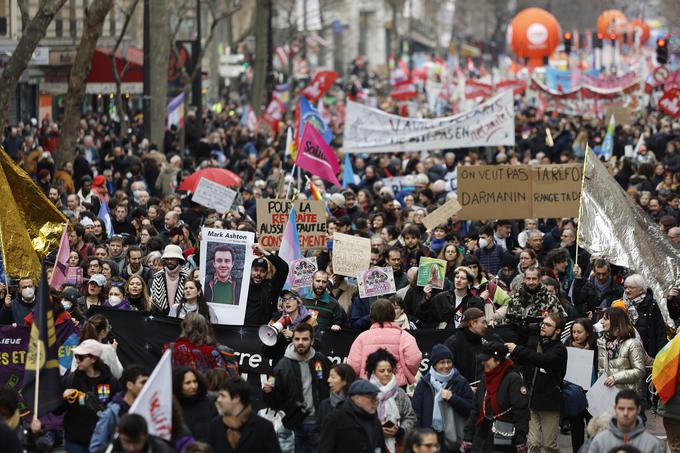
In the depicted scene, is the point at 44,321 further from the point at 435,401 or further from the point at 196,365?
the point at 435,401

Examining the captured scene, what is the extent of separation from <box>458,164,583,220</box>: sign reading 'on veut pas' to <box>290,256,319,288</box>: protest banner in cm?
464

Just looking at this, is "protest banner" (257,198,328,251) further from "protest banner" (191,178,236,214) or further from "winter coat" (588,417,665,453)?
"winter coat" (588,417,665,453)

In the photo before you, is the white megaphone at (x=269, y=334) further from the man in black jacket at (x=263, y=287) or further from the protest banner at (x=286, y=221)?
the protest banner at (x=286, y=221)

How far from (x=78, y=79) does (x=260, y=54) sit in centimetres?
2004

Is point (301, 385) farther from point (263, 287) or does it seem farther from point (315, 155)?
point (315, 155)

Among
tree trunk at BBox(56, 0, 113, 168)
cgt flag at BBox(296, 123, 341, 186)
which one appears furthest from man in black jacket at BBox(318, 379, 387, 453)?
tree trunk at BBox(56, 0, 113, 168)

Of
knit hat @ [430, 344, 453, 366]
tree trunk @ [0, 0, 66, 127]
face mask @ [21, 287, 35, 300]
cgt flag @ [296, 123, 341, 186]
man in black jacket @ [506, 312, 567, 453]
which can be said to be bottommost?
man in black jacket @ [506, 312, 567, 453]

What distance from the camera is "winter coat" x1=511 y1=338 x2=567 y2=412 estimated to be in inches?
437

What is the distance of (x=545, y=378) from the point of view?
11266 millimetres

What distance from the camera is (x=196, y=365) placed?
35.0 ft

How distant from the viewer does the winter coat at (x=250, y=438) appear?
8.93 m

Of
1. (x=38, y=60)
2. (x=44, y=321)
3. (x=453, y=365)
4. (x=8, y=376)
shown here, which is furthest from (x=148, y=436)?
Result: (x=38, y=60)

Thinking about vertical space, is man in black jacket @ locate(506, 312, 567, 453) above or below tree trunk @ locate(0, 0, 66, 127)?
below

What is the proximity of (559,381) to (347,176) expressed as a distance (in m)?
13.3
